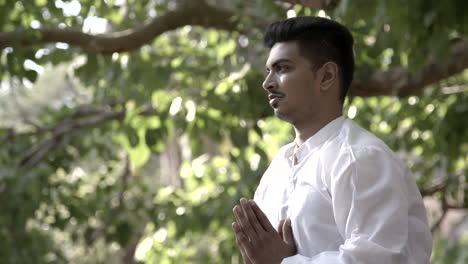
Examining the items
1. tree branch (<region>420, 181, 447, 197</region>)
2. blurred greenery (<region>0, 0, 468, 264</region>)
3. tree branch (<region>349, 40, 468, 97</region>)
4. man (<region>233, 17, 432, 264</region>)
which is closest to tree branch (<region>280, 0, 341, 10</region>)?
blurred greenery (<region>0, 0, 468, 264</region>)

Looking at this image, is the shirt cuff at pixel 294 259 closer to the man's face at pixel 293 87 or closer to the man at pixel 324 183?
the man at pixel 324 183

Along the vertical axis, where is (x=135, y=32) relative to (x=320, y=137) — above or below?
below

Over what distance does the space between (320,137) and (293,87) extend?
0.14 m

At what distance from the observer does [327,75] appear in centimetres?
218

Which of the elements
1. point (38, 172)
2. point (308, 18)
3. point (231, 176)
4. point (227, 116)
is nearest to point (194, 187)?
point (231, 176)

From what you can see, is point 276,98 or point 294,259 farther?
point 276,98

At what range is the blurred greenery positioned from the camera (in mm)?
4699

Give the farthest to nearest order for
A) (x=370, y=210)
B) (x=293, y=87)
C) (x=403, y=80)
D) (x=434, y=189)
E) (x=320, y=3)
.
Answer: (x=434, y=189)
(x=403, y=80)
(x=320, y=3)
(x=293, y=87)
(x=370, y=210)

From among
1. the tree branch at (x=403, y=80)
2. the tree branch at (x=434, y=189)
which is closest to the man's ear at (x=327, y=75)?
the tree branch at (x=403, y=80)

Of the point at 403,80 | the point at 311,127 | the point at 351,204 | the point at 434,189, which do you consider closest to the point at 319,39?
the point at 311,127

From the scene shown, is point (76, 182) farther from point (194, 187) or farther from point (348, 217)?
point (348, 217)

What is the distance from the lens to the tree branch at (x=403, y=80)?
472 centimetres

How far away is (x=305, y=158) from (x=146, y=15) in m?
4.14

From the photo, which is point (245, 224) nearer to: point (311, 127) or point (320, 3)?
point (311, 127)
